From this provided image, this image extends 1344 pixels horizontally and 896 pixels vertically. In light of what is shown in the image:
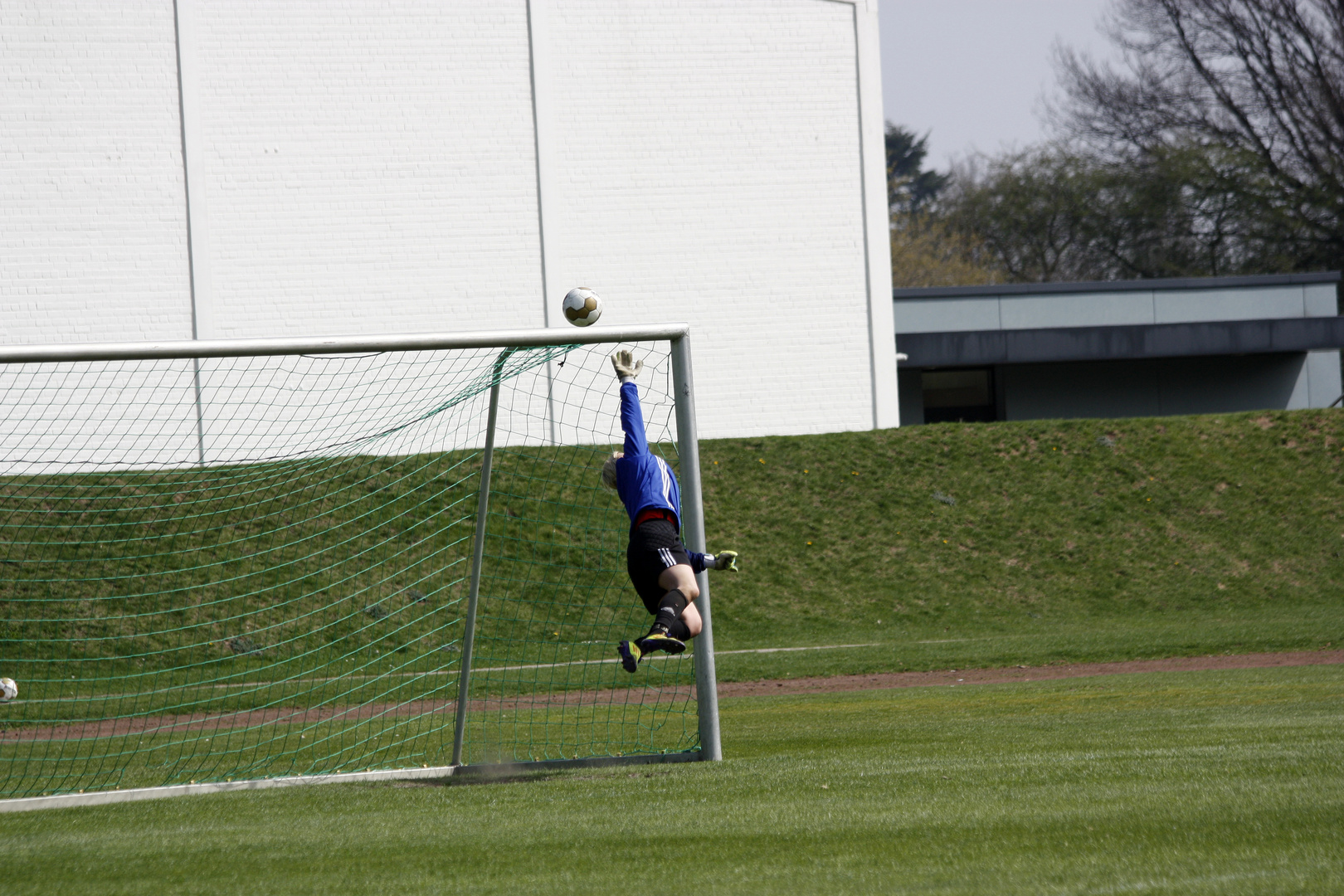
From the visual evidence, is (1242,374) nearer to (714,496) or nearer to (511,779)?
(714,496)

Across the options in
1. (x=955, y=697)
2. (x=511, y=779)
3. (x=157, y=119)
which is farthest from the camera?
(x=157, y=119)

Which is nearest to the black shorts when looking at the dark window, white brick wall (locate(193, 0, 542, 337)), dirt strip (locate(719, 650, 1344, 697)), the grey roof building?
dirt strip (locate(719, 650, 1344, 697))

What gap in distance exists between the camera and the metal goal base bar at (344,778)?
23.9 feet

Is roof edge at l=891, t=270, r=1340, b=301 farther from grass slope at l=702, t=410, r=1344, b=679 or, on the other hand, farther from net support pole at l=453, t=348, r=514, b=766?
net support pole at l=453, t=348, r=514, b=766

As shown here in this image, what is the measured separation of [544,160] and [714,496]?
6.95 metres

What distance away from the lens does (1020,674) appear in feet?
45.9

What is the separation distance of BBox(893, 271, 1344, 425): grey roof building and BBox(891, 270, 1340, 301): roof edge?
0.03 m

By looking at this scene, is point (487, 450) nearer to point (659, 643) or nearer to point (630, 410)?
point (630, 410)

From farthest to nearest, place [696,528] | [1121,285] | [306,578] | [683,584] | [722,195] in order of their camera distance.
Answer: [1121,285], [722,195], [306,578], [696,528], [683,584]

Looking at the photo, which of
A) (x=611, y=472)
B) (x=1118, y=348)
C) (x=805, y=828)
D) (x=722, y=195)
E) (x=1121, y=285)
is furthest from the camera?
(x=1121, y=285)

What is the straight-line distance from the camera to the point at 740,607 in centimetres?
1930

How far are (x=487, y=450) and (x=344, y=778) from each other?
2313 millimetres

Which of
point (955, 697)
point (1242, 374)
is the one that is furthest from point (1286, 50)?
point (955, 697)

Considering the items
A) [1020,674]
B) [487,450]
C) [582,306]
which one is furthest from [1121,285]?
[487,450]
